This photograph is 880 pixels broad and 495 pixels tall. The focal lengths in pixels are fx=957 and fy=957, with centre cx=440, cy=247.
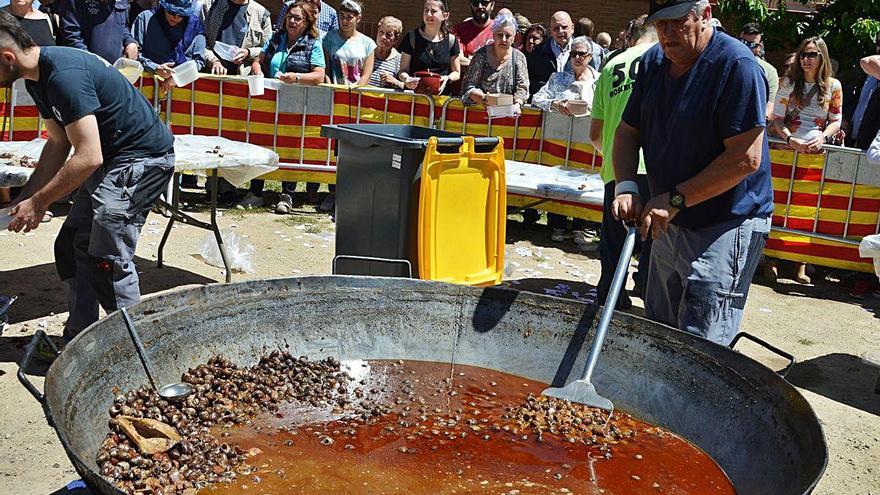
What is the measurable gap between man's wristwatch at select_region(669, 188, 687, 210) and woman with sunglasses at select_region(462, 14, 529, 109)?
6020mm

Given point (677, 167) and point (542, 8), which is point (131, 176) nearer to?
point (677, 167)

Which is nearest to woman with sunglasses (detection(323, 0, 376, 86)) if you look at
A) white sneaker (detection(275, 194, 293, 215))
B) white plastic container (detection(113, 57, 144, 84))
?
white sneaker (detection(275, 194, 293, 215))

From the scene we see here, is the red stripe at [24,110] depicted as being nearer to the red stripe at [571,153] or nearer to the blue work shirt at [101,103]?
the blue work shirt at [101,103]

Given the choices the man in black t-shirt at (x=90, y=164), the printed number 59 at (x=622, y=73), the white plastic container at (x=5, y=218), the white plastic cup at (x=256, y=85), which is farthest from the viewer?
the white plastic cup at (x=256, y=85)

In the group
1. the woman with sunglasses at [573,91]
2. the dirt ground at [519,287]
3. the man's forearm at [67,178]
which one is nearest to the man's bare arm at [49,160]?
the man's forearm at [67,178]

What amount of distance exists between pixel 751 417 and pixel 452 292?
4.69ft

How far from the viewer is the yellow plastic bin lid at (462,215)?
630 centimetres

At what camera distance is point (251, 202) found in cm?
1045

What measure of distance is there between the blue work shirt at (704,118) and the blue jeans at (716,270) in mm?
66

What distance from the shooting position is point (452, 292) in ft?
14.5

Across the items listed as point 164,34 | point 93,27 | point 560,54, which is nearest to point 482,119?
point 560,54

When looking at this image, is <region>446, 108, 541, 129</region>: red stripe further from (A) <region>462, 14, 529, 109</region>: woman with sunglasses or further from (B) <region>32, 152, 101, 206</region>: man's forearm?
(B) <region>32, 152, 101, 206</region>: man's forearm

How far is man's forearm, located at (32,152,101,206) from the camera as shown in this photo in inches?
190

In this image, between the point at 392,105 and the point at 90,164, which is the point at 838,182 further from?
the point at 90,164
